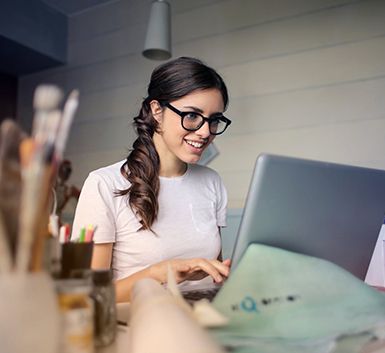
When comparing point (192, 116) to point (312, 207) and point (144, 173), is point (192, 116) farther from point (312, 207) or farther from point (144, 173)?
point (312, 207)

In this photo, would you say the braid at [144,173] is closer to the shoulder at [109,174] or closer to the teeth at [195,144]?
the shoulder at [109,174]

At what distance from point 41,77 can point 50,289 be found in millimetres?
3083

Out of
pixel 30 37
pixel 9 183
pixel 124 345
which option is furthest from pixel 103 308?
pixel 30 37

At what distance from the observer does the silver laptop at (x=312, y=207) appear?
59 centimetres

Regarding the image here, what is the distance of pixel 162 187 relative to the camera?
1282 mm

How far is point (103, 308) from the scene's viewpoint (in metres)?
0.47

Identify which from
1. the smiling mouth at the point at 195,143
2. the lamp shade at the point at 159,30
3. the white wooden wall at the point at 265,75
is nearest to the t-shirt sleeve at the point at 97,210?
the smiling mouth at the point at 195,143

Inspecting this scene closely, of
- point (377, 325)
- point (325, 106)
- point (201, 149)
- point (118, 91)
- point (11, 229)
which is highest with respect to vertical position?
point (118, 91)

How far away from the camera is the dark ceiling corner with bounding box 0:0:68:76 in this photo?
257cm

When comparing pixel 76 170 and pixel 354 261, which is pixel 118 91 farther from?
pixel 354 261

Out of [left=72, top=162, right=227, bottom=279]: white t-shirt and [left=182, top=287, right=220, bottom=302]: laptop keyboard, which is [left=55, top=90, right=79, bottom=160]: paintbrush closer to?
[left=182, top=287, right=220, bottom=302]: laptop keyboard

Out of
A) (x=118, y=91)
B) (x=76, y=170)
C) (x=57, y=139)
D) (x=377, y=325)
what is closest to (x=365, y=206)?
(x=377, y=325)

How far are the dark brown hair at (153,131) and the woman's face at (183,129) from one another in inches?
0.8

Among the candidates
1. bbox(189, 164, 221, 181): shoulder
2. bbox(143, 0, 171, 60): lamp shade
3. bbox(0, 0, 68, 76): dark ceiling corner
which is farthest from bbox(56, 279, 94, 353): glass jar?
bbox(0, 0, 68, 76): dark ceiling corner
